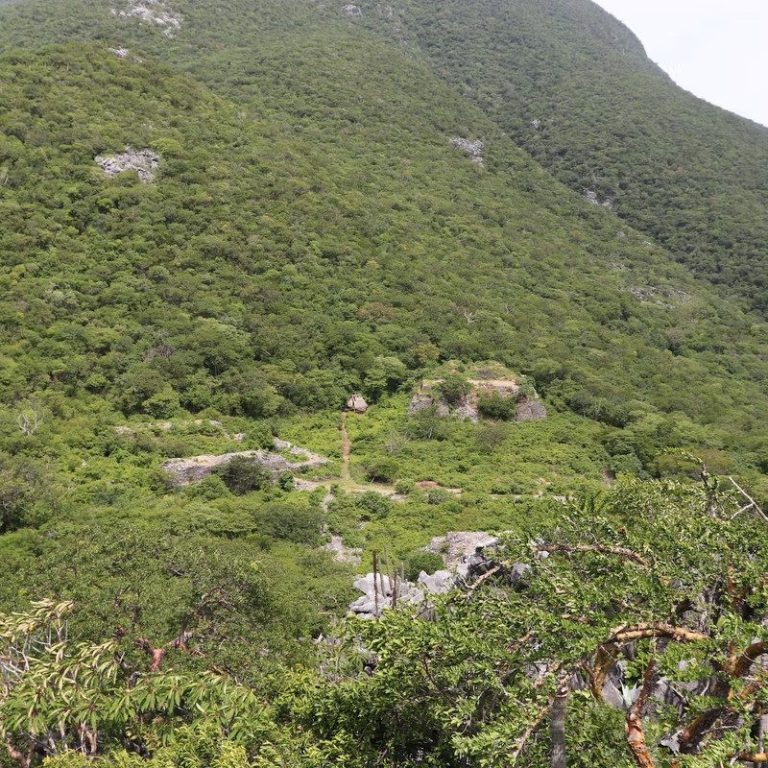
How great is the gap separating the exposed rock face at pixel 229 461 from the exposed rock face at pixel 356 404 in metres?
6.11

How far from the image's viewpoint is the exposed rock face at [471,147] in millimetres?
74088

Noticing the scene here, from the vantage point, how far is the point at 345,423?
36500 mm

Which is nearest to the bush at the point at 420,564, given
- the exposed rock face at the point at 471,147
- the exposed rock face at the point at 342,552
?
the exposed rock face at the point at 342,552

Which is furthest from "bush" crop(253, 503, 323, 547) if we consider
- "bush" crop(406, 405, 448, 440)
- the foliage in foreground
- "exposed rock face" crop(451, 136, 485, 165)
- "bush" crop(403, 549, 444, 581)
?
"exposed rock face" crop(451, 136, 485, 165)

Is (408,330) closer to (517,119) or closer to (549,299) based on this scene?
(549,299)

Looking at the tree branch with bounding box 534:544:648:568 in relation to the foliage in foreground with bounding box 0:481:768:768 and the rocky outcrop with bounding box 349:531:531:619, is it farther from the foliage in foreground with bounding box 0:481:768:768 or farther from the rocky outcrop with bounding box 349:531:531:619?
the rocky outcrop with bounding box 349:531:531:619

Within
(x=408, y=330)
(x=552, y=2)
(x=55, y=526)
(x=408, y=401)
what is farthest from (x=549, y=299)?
(x=552, y=2)

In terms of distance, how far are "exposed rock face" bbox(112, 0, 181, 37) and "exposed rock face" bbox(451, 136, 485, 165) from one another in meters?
42.0

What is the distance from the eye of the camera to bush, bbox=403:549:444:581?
20828 mm

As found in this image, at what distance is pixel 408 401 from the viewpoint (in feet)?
125

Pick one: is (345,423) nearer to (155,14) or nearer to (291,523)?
(291,523)

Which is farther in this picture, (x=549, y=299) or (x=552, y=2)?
(x=552, y=2)

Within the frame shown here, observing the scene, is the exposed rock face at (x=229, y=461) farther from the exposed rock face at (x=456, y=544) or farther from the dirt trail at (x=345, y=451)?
the exposed rock face at (x=456, y=544)

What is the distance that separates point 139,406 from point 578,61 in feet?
329
